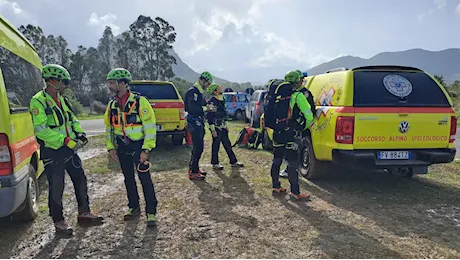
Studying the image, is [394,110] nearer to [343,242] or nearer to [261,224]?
[343,242]

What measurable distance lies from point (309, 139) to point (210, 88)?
2.31 meters

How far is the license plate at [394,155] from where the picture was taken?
17.4 feet

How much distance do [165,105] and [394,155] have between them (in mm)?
5670

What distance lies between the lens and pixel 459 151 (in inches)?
380

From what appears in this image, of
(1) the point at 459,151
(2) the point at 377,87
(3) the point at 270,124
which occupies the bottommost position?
(1) the point at 459,151

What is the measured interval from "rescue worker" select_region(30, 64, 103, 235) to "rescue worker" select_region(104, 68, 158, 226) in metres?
0.41

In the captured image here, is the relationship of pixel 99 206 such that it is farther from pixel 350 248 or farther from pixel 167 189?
pixel 350 248

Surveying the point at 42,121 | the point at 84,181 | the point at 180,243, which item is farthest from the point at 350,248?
the point at 42,121

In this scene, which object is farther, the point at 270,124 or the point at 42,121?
the point at 270,124

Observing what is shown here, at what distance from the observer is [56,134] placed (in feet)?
12.8

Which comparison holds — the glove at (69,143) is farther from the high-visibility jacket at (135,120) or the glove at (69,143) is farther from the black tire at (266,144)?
the black tire at (266,144)

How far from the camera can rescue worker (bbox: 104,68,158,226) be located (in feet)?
13.7

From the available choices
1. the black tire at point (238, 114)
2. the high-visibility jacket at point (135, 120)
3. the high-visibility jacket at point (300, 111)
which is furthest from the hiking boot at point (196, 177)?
the black tire at point (238, 114)

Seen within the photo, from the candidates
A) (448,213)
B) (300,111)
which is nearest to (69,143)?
(300,111)
